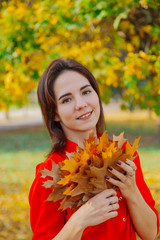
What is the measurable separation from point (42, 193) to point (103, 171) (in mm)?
373

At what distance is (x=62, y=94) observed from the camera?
5.66 ft

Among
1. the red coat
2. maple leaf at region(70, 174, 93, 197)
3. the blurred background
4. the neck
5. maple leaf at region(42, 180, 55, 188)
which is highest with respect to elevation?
the blurred background

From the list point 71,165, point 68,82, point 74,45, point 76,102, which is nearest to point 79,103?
point 76,102

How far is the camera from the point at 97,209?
1.41 meters

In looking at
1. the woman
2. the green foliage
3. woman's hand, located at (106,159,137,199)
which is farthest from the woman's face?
the green foliage

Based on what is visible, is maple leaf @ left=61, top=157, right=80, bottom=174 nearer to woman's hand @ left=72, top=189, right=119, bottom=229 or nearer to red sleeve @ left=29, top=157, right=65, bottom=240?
woman's hand @ left=72, top=189, right=119, bottom=229

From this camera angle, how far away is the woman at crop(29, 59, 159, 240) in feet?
4.74

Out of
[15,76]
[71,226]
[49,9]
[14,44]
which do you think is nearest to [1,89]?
[15,76]

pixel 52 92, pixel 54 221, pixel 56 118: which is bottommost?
pixel 54 221

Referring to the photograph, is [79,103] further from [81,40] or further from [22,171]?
[22,171]

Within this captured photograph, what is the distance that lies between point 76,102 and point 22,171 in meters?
7.94

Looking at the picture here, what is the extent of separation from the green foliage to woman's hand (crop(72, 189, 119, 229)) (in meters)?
2.83

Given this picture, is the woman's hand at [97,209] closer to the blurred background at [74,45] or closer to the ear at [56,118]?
the ear at [56,118]

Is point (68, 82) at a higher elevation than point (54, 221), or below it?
higher
